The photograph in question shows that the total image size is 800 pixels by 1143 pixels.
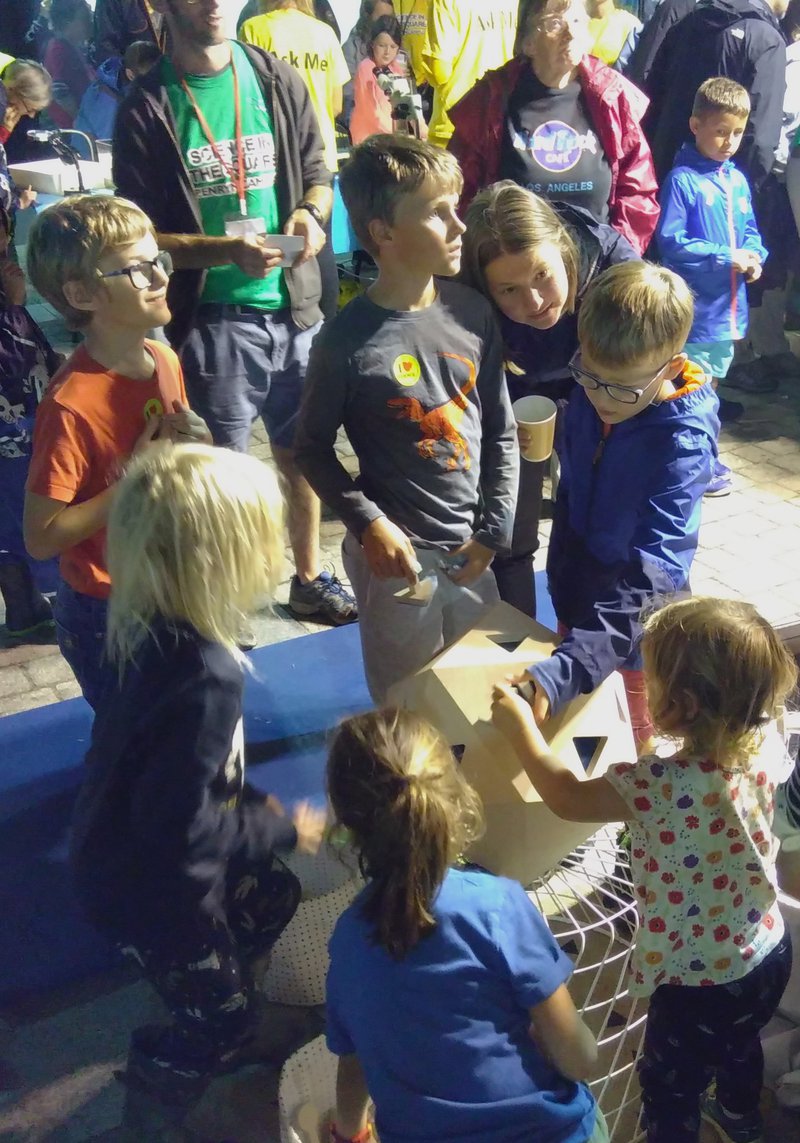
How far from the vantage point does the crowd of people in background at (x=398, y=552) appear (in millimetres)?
1344

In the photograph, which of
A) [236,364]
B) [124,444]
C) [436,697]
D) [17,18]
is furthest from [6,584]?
[17,18]

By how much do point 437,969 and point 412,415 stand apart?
1.17 meters

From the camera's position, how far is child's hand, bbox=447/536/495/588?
2.29 metres

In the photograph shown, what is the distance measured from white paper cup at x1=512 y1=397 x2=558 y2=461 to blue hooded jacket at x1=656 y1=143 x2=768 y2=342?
1.99m

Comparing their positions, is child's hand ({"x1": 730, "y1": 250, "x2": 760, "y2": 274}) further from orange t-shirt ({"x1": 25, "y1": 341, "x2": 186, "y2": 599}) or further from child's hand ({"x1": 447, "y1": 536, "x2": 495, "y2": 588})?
orange t-shirt ({"x1": 25, "y1": 341, "x2": 186, "y2": 599})

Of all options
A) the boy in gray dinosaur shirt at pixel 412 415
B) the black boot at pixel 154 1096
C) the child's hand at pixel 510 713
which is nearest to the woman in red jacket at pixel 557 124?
the boy in gray dinosaur shirt at pixel 412 415

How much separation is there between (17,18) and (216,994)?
7.10 meters

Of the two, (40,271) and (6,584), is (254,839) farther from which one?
(6,584)

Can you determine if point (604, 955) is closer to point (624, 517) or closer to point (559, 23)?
point (624, 517)

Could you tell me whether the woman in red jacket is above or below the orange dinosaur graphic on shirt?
above

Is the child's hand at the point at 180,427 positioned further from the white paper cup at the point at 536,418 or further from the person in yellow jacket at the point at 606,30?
the person in yellow jacket at the point at 606,30

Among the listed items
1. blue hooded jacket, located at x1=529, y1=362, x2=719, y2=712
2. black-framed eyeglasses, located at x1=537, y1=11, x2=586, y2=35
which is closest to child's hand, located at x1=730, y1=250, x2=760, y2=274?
black-framed eyeglasses, located at x1=537, y1=11, x2=586, y2=35

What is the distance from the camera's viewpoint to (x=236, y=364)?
294cm

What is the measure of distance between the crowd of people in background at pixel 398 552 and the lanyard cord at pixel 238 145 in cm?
1
